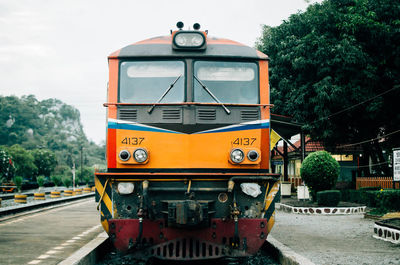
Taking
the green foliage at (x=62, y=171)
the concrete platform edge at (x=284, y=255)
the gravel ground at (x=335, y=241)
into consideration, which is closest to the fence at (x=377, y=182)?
the gravel ground at (x=335, y=241)

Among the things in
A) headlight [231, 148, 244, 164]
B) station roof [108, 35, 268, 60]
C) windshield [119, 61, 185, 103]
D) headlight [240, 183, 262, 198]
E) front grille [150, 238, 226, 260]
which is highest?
station roof [108, 35, 268, 60]

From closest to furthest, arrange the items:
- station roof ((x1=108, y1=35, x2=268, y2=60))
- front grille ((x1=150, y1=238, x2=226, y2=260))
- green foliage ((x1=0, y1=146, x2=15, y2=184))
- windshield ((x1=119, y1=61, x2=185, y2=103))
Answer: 1. front grille ((x1=150, y1=238, x2=226, y2=260))
2. windshield ((x1=119, y1=61, x2=185, y2=103))
3. station roof ((x1=108, y1=35, x2=268, y2=60))
4. green foliage ((x1=0, y1=146, x2=15, y2=184))

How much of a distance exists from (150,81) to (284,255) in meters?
3.55

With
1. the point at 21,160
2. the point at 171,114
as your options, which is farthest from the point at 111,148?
the point at 21,160

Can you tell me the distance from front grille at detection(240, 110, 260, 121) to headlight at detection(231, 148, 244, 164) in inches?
21.6

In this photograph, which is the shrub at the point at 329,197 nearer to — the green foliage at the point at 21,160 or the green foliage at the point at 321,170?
the green foliage at the point at 321,170

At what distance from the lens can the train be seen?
6.64 metres

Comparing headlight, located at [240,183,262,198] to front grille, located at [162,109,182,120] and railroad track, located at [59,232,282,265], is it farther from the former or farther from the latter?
front grille, located at [162,109,182,120]

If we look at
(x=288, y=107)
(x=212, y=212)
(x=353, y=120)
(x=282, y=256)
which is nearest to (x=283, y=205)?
(x=288, y=107)

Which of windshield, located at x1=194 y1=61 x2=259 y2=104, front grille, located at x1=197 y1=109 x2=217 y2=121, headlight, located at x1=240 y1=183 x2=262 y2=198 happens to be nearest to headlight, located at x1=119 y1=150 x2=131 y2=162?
front grille, located at x1=197 y1=109 x2=217 y2=121

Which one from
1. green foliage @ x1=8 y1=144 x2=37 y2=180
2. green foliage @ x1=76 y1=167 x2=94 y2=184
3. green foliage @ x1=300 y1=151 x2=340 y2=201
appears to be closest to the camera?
green foliage @ x1=300 y1=151 x2=340 y2=201

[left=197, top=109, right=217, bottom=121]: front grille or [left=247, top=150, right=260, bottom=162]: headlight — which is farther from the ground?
[left=197, top=109, right=217, bottom=121]: front grille

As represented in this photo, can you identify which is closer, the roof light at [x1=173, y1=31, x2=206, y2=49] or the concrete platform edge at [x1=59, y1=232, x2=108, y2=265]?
the concrete platform edge at [x1=59, y1=232, x2=108, y2=265]

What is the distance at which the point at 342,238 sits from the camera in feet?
33.6
